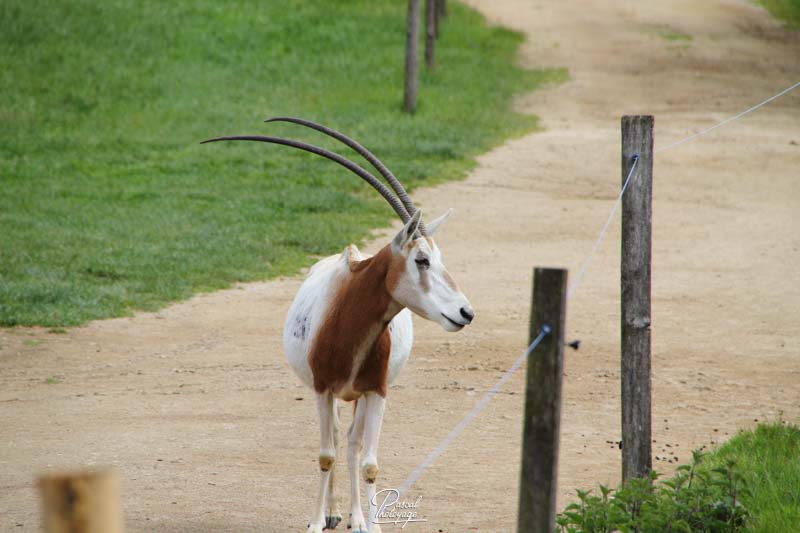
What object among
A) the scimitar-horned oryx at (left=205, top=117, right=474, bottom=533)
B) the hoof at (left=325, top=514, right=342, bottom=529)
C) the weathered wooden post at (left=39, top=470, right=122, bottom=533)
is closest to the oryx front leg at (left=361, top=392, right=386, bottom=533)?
the scimitar-horned oryx at (left=205, top=117, right=474, bottom=533)

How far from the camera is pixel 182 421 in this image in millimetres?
7574

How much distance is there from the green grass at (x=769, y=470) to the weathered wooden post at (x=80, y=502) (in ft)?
11.9

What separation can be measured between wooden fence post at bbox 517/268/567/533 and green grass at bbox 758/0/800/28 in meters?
27.5

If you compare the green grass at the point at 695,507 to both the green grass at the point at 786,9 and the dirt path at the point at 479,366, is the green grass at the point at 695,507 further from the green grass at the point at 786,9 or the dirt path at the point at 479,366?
the green grass at the point at 786,9

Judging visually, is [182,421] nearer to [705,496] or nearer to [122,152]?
[705,496]

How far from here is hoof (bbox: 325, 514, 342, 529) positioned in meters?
5.82

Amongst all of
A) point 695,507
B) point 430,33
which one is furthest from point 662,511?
point 430,33

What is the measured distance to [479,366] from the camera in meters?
8.95

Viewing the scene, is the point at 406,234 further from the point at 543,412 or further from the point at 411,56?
the point at 411,56

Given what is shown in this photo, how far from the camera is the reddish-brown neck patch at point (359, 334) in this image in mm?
5348

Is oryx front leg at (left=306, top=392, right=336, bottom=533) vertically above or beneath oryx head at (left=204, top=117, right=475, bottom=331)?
beneath

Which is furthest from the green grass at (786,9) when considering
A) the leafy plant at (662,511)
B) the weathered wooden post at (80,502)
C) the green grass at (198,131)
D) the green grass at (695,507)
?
the weathered wooden post at (80,502)

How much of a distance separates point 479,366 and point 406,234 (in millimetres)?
3952

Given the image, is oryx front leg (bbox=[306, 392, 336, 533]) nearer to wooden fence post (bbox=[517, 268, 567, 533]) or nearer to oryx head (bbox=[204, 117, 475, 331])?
oryx head (bbox=[204, 117, 475, 331])
